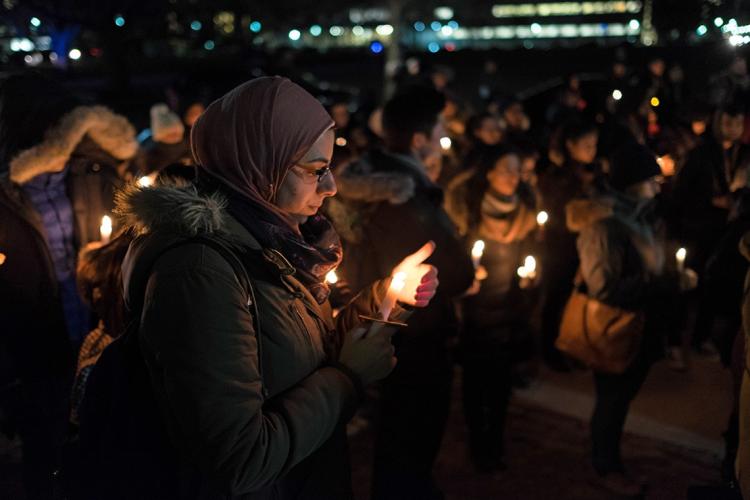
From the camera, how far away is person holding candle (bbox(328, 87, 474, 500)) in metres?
3.65

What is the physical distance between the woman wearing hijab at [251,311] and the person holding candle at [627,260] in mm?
2220

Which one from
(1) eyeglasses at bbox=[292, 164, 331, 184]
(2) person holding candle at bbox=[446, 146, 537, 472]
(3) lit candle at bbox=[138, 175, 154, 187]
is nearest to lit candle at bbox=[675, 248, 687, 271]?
(2) person holding candle at bbox=[446, 146, 537, 472]

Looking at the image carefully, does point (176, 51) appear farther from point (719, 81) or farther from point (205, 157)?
point (205, 157)

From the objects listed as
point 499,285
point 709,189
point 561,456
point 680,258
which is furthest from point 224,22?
point 680,258

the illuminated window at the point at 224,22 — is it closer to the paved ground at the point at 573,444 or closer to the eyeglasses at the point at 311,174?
the paved ground at the point at 573,444

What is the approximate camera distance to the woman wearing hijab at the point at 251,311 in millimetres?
1663

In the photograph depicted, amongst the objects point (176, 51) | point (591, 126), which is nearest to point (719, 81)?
point (591, 126)

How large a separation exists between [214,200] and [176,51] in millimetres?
42566

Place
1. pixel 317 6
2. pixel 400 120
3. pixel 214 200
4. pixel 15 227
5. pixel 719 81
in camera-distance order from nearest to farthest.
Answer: pixel 214 200
pixel 15 227
pixel 400 120
pixel 719 81
pixel 317 6

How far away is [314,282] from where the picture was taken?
201 centimetres

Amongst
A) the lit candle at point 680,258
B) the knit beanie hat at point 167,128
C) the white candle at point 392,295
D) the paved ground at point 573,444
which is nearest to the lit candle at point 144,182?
the white candle at point 392,295

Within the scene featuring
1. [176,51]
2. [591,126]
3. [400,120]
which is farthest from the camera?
[176,51]

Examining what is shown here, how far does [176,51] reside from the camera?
41406 mm

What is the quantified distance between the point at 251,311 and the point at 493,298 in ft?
11.3
